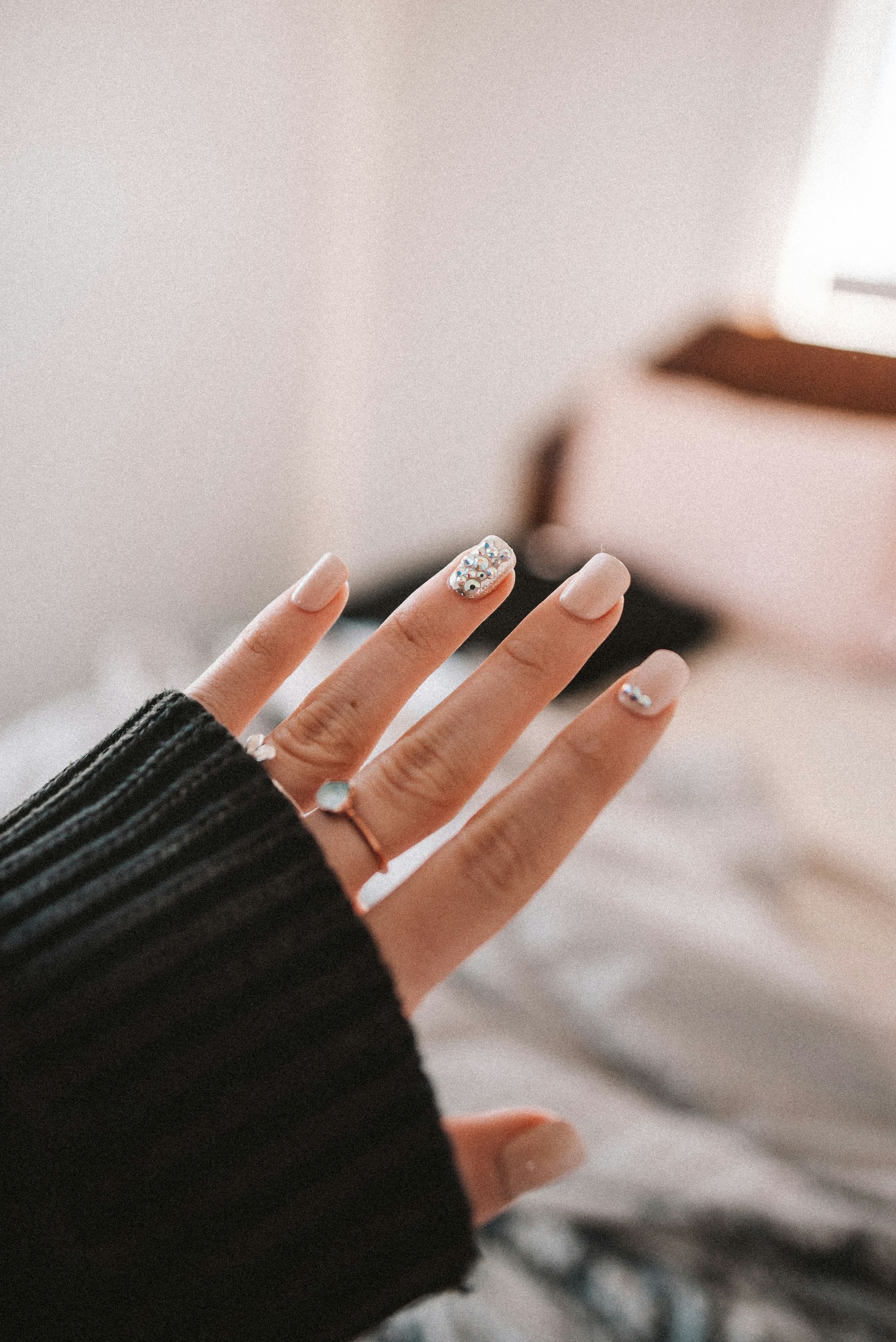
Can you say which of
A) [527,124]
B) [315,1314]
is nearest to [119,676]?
[315,1314]

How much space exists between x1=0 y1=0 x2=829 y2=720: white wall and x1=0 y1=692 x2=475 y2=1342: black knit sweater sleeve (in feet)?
2.85

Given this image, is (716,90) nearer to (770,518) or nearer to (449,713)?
(770,518)

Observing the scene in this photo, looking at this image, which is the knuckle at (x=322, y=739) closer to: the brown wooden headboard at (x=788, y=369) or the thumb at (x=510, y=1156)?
the thumb at (x=510, y=1156)

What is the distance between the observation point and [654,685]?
53cm

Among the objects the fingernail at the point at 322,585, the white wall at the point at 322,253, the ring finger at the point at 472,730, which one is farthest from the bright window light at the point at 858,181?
the fingernail at the point at 322,585

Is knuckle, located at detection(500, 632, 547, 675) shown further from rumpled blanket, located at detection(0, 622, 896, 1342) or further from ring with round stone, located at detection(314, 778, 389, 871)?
rumpled blanket, located at detection(0, 622, 896, 1342)

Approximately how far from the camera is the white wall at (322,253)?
4.80 ft

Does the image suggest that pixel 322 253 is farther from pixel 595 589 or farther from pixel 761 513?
pixel 595 589

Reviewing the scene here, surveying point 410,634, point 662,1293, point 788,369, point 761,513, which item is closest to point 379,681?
A: point 410,634

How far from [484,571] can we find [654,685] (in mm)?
134

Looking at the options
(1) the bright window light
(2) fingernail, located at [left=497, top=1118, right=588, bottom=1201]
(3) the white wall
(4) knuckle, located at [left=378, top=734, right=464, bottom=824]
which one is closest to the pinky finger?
(4) knuckle, located at [left=378, top=734, right=464, bottom=824]

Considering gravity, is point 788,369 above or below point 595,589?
above

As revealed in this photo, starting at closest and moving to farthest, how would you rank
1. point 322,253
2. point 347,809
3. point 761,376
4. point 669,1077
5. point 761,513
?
point 347,809 → point 669,1077 → point 761,513 → point 761,376 → point 322,253

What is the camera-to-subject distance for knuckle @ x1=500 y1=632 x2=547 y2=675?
55 cm
